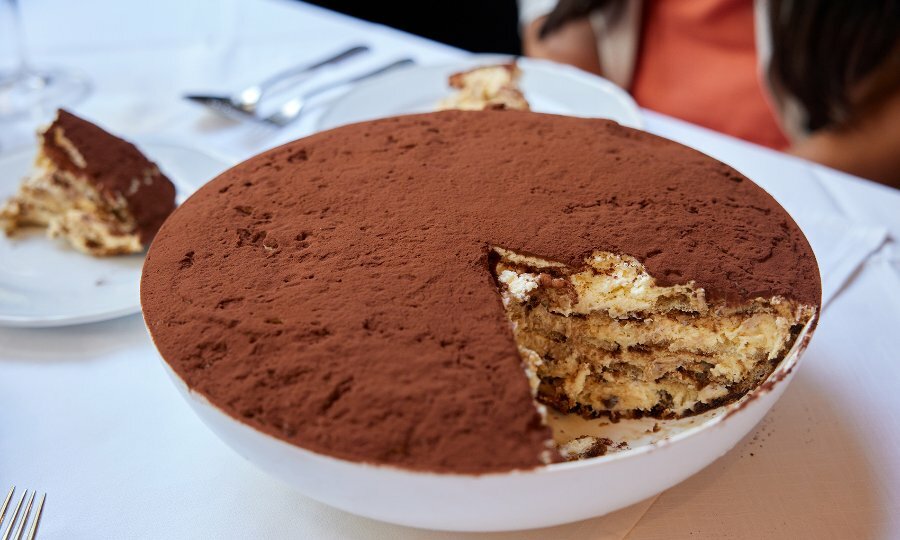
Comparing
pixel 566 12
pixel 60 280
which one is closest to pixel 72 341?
pixel 60 280

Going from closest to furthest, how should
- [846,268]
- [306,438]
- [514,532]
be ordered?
[306,438]
[514,532]
[846,268]

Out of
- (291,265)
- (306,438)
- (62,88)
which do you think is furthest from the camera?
(62,88)

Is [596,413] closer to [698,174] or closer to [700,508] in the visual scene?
[700,508]

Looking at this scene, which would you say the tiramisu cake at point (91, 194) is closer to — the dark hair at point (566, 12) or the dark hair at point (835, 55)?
the dark hair at point (566, 12)

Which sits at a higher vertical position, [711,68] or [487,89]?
[487,89]

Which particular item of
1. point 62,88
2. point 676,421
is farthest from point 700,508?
point 62,88

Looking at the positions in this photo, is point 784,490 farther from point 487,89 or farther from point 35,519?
point 487,89
